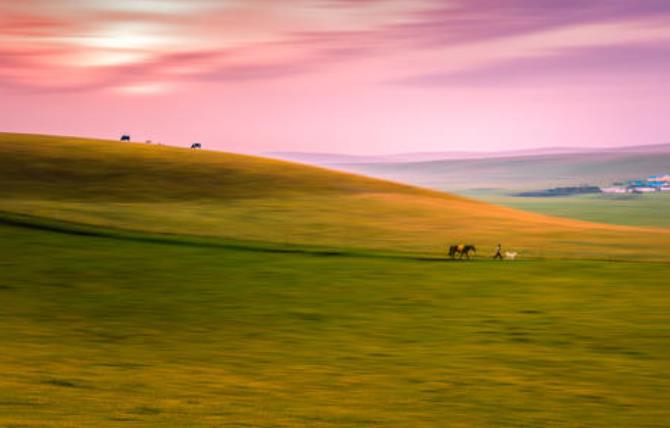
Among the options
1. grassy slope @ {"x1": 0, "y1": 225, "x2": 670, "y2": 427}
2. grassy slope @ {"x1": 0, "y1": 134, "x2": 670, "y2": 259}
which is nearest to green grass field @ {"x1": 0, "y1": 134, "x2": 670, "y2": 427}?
grassy slope @ {"x1": 0, "y1": 225, "x2": 670, "y2": 427}

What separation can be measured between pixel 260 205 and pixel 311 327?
89.7 ft

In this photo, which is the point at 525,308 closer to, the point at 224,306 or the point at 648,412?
the point at 224,306

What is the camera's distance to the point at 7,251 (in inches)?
930

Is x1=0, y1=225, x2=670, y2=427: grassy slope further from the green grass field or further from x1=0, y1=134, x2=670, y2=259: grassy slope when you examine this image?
x1=0, y1=134, x2=670, y2=259: grassy slope

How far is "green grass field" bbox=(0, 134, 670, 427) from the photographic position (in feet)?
32.7

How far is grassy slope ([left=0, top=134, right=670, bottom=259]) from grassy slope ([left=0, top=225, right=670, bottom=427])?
7649 millimetres

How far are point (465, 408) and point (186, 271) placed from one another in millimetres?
12603

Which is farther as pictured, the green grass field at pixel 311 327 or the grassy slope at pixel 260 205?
the grassy slope at pixel 260 205

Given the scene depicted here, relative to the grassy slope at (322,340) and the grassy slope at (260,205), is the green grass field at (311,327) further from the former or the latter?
the grassy slope at (260,205)

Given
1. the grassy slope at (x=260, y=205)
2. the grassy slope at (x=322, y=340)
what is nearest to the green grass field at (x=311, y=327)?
the grassy slope at (x=322, y=340)

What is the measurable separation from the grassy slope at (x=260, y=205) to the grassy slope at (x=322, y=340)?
7.65m

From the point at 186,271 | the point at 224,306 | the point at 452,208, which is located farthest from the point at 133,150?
the point at 224,306

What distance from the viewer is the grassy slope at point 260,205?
3309 cm

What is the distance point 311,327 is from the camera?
51.5 feet
